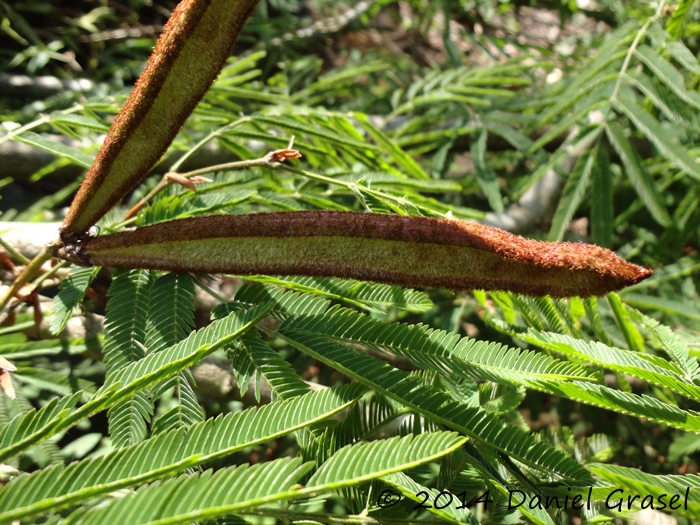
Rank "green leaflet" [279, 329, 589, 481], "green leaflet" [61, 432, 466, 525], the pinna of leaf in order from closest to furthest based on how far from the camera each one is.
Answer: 1. "green leaflet" [61, 432, 466, 525]
2. the pinna of leaf
3. "green leaflet" [279, 329, 589, 481]

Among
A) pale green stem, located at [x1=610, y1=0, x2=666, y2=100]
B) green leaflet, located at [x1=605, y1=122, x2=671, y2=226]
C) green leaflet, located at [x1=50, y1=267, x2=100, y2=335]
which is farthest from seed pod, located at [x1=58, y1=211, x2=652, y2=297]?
pale green stem, located at [x1=610, y1=0, x2=666, y2=100]

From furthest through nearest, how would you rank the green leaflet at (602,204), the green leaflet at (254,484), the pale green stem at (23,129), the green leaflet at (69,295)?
the green leaflet at (602,204)
the pale green stem at (23,129)
the green leaflet at (69,295)
the green leaflet at (254,484)

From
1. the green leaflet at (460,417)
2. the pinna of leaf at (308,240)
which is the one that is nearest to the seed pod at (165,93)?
the pinna of leaf at (308,240)

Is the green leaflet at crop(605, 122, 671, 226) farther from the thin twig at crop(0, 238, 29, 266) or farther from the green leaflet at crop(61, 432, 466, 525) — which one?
the thin twig at crop(0, 238, 29, 266)

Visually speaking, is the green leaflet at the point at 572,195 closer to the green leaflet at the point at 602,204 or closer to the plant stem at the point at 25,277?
the green leaflet at the point at 602,204

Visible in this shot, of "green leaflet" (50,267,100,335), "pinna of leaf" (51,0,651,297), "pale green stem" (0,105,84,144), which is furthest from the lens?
"pale green stem" (0,105,84,144)

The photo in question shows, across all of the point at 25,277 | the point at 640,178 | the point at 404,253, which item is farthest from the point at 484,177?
the point at 25,277

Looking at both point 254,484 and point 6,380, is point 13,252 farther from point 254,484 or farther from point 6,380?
point 254,484

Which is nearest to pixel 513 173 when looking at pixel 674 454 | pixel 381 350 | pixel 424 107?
pixel 424 107
